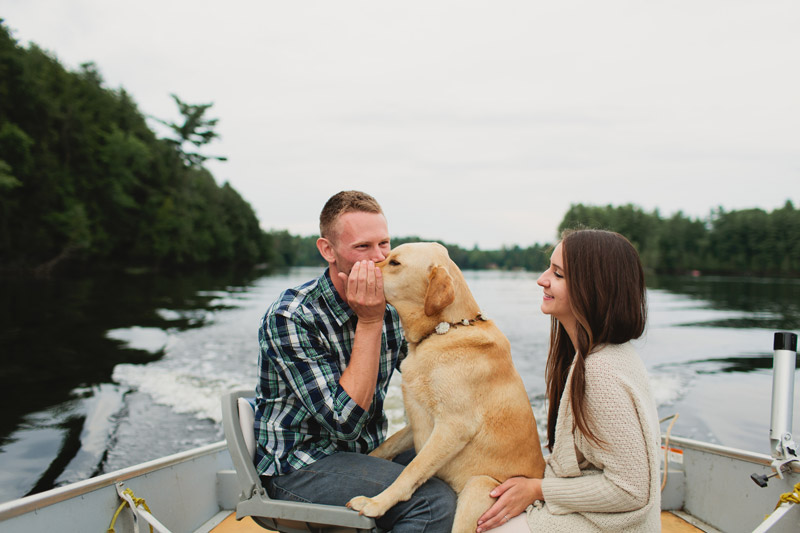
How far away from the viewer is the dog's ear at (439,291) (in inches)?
107

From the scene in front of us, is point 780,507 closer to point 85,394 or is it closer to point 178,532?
point 178,532

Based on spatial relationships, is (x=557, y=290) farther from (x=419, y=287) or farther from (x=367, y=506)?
(x=367, y=506)

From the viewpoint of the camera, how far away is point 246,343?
18.8 metres

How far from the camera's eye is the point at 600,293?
2221mm

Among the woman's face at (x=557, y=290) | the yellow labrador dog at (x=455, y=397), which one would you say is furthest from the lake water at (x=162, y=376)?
the yellow labrador dog at (x=455, y=397)

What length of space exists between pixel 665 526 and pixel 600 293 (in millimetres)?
2845

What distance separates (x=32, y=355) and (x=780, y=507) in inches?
729

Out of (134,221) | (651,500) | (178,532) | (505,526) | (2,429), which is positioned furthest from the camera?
(134,221)

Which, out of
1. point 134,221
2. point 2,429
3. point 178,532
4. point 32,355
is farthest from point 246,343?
point 134,221

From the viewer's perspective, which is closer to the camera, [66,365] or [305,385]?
[305,385]

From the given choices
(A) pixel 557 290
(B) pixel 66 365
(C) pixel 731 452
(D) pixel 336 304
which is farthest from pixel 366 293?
(B) pixel 66 365

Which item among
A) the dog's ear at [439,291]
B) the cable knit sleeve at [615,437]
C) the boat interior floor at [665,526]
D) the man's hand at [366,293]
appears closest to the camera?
the cable knit sleeve at [615,437]

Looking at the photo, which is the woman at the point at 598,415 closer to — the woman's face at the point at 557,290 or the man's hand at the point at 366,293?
the woman's face at the point at 557,290

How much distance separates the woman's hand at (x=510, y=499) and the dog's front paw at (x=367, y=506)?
44cm
